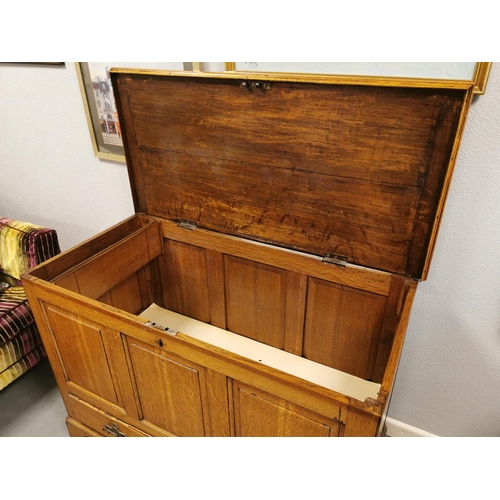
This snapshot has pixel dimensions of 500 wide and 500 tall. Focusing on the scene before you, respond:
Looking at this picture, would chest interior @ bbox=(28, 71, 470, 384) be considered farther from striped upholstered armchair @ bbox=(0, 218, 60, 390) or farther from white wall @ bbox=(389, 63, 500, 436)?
striped upholstered armchair @ bbox=(0, 218, 60, 390)

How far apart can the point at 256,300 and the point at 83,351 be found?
57cm

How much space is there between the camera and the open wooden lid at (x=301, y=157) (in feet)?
3.19

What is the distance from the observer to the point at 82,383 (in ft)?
4.31

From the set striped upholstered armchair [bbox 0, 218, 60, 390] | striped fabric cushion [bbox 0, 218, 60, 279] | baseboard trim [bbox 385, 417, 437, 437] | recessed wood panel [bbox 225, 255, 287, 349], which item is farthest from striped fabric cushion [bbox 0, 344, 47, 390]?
baseboard trim [bbox 385, 417, 437, 437]

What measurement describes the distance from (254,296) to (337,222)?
0.43 meters

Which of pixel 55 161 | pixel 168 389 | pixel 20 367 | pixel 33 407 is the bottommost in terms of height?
pixel 33 407

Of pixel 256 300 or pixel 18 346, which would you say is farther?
pixel 18 346

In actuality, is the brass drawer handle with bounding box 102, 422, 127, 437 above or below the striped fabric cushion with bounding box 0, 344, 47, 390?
above

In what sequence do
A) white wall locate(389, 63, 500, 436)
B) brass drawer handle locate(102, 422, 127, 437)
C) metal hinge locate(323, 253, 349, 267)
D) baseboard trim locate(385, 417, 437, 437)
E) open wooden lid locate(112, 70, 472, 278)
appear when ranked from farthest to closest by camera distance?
1. baseboard trim locate(385, 417, 437, 437)
2. brass drawer handle locate(102, 422, 127, 437)
3. metal hinge locate(323, 253, 349, 267)
4. white wall locate(389, 63, 500, 436)
5. open wooden lid locate(112, 70, 472, 278)

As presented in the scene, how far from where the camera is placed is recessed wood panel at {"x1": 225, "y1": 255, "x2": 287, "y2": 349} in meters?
1.38

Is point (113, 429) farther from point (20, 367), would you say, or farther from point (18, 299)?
point (18, 299)

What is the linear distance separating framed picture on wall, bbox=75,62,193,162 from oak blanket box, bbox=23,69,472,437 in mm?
313

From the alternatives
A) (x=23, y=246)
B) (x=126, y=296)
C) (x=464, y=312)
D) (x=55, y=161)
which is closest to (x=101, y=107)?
(x=55, y=161)

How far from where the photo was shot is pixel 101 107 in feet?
5.44
